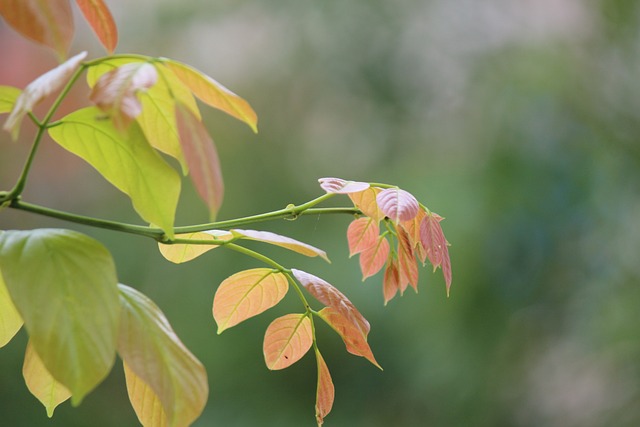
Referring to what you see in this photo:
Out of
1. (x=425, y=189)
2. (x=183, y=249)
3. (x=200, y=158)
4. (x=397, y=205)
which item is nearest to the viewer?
(x=200, y=158)

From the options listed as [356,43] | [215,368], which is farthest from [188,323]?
[356,43]

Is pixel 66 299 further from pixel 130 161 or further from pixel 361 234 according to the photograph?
pixel 361 234

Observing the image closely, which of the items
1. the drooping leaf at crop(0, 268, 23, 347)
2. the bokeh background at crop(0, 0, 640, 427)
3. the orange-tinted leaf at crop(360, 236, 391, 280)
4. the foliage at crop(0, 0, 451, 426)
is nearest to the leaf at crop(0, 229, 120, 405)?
the foliage at crop(0, 0, 451, 426)

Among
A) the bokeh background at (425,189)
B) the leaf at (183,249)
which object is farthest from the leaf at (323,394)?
the bokeh background at (425,189)

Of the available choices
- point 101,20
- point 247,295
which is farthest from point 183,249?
point 101,20

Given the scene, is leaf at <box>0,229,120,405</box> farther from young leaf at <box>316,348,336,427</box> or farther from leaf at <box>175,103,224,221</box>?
young leaf at <box>316,348,336,427</box>

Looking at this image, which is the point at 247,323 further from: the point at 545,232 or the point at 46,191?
the point at 545,232

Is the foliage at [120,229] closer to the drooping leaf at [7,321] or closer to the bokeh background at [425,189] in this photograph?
the drooping leaf at [7,321]
